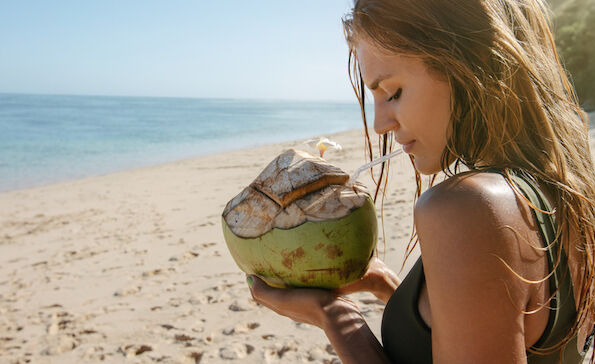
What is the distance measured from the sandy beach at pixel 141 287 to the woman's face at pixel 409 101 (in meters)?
1.72

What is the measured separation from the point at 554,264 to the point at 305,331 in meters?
2.05

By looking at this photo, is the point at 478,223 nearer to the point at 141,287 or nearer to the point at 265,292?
the point at 265,292

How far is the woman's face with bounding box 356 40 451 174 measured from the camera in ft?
2.79

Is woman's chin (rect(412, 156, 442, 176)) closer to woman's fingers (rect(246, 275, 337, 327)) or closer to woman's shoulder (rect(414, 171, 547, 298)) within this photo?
woman's shoulder (rect(414, 171, 547, 298))

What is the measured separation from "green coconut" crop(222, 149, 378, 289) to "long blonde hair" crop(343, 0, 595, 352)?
1.24 ft

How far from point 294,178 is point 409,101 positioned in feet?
1.40

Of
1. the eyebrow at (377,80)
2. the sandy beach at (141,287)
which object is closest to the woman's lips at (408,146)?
the eyebrow at (377,80)

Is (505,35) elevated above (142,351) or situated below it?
above

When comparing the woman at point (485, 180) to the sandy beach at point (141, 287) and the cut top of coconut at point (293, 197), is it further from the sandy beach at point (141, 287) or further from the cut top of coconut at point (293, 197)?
the sandy beach at point (141, 287)

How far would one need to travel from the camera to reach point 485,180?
2.35 feet

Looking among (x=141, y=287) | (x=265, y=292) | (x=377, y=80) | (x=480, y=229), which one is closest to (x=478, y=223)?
(x=480, y=229)

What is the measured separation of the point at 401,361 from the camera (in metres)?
0.95

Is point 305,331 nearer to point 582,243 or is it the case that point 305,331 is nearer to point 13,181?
point 582,243

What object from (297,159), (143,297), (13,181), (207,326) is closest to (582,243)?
(297,159)
